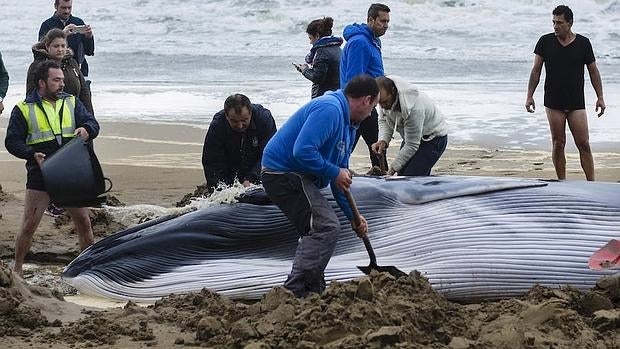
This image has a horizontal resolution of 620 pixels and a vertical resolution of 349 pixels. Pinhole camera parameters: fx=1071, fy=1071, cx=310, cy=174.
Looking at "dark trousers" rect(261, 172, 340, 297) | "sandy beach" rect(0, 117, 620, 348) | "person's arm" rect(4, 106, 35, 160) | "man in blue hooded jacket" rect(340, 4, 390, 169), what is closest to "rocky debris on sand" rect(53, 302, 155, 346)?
"sandy beach" rect(0, 117, 620, 348)

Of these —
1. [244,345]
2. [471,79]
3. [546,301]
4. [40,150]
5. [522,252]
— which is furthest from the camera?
[471,79]

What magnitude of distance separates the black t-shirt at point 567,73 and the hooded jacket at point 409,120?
7.45 feet

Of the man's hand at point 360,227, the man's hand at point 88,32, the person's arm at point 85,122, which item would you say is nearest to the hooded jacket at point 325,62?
the man's hand at point 88,32

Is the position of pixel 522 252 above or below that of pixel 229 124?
below

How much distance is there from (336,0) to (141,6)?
7.16 meters

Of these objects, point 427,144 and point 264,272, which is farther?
point 427,144

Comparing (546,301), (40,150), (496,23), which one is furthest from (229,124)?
(496,23)

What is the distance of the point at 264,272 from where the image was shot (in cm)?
812

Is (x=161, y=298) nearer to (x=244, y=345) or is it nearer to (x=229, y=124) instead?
(x=229, y=124)

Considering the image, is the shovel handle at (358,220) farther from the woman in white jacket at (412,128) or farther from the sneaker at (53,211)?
the sneaker at (53,211)

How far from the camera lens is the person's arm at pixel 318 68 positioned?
40.7 ft

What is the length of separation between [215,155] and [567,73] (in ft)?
14.8

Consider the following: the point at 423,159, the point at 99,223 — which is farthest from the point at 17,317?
the point at 423,159

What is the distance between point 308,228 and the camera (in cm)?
745
